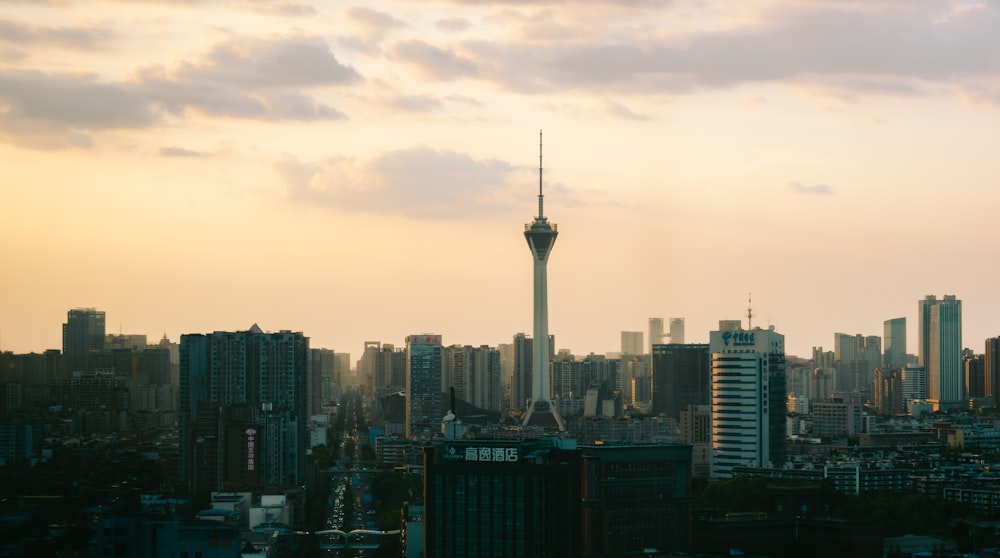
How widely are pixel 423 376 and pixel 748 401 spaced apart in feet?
180

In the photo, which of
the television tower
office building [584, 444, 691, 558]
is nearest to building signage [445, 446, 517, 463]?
office building [584, 444, 691, 558]

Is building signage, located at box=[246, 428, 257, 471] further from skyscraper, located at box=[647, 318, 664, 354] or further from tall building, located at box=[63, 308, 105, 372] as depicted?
skyscraper, located at box=[647, 318, 664, 354]

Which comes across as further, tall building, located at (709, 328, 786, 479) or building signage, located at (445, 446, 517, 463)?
tall building, located at (709, 328, 786, 479)

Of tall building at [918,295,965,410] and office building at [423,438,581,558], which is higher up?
tall building at [918,295,965,410]

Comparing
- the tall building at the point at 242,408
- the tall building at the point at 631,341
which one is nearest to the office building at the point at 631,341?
the tall building at the point at 631,341

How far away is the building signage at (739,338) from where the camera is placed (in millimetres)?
75375

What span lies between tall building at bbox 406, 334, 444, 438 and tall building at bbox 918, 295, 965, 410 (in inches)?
1613

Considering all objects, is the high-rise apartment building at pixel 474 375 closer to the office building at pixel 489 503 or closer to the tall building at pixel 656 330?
the tall building at pixel 656 330

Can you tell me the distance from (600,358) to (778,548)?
10560 cm

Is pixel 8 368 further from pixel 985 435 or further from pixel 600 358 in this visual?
pixel 600 358

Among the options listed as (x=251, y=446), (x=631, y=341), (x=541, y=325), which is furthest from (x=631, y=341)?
(x=251, y=446)

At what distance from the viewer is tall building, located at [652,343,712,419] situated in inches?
4488

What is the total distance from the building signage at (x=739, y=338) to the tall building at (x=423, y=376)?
49.3 metres

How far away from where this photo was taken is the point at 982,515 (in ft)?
214
